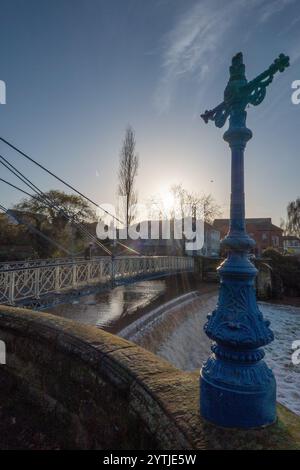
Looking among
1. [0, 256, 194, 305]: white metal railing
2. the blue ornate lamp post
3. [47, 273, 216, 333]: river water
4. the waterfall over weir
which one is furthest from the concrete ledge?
the waterfall over weir

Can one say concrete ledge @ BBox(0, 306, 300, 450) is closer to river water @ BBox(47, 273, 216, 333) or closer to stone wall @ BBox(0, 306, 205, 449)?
stone wall @ BBox(0, 306, 205, 449)

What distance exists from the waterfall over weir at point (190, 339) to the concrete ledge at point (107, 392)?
266 inches

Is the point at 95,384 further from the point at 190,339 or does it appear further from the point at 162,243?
the point at 162,243

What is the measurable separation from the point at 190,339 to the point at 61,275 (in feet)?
19.0

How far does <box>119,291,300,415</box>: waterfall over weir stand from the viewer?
965 cm

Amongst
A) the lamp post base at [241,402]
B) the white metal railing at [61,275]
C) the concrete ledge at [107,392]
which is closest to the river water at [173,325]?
the white metal railing at [61,275]

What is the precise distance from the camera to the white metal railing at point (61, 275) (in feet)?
24.7

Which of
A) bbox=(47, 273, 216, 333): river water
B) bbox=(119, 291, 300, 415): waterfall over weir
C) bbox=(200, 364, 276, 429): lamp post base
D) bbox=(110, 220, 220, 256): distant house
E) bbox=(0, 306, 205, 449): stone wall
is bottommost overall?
bbox=(119, 291, 300, 415): waterfall over weir

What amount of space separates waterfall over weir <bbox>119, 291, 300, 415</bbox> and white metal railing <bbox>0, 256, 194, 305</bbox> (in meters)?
2.36

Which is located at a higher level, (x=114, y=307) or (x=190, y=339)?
(x=114, y=307)

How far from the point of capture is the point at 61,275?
973 centimetres

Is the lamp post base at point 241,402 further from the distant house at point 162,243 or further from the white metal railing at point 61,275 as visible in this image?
the distant house at point 162,243

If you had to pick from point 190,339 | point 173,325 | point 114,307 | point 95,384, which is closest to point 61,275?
point 114,307
